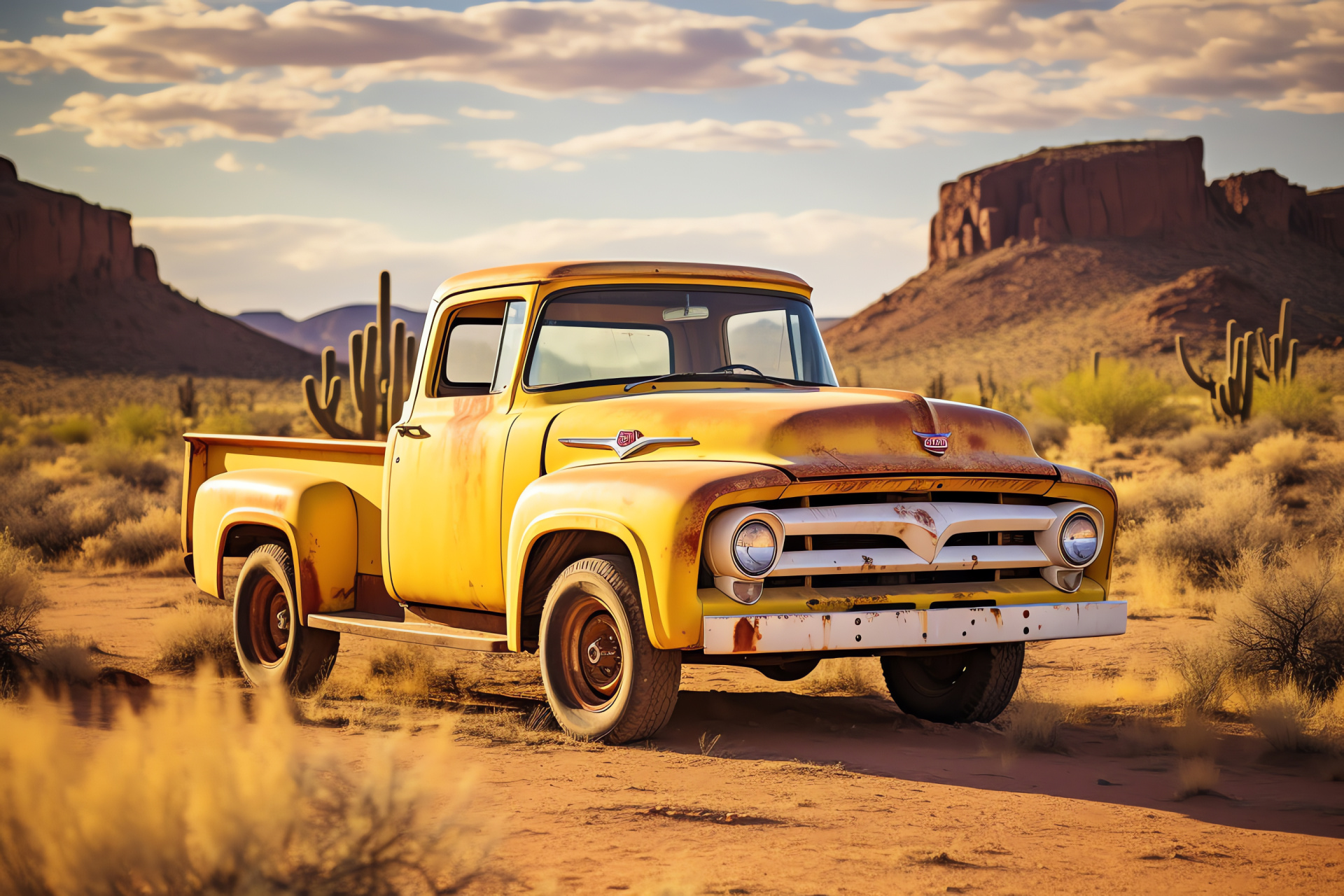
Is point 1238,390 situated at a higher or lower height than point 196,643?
higher

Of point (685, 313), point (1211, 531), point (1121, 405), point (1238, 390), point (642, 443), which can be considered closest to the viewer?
point (642, 443)

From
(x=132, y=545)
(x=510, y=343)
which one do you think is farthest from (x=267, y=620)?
(x=132, y=545)

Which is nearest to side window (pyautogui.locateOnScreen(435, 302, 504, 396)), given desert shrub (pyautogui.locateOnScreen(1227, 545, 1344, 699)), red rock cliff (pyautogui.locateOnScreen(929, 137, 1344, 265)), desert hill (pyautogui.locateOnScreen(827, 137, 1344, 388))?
desert shrub (pyautogui.locateOnScreen(1227, 545, 1344, 699))

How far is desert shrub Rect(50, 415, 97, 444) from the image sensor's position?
116 feet

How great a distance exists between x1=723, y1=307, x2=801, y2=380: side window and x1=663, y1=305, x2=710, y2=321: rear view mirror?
0.17m

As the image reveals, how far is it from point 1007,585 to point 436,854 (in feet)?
11.5

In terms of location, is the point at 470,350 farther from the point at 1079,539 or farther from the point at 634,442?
the point at 1079,539

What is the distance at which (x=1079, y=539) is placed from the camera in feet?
20.7

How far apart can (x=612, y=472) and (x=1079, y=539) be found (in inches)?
89.8

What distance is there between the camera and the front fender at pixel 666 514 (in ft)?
17.6

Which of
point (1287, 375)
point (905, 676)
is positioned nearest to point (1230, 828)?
point (905, 676)

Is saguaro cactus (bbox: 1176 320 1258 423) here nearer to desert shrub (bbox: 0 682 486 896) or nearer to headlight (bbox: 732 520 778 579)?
headlight (bbox: 732 520 778 579)

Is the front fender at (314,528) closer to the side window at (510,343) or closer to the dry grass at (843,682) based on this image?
the side window at (510,343)

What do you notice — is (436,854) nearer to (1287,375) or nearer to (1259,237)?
(1287,375)
